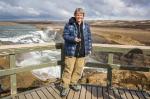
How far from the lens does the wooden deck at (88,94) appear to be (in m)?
4.98

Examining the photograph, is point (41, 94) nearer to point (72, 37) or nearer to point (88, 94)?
point (88, 94)

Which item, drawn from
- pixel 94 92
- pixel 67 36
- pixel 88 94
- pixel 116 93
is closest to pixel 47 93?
pixel 88 94

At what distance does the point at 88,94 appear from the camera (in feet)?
16.8

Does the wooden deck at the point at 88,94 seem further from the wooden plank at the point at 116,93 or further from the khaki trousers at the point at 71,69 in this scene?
the khaki trousers at the point at 71,69

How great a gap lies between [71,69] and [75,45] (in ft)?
1.55

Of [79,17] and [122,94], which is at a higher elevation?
[79,17]

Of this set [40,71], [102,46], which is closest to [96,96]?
[102,46]

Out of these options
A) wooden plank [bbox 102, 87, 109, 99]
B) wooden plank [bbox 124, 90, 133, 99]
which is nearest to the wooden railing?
wooden plank [bbox 102, 87, 109, 99]

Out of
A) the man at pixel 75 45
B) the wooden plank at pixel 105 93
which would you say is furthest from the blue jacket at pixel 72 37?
the wooden plank at pixel 105 93

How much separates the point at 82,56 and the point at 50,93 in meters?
0.90

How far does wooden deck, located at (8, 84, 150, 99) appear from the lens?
498 centimetres

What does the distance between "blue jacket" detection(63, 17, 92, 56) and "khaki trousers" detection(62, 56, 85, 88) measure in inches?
6.2

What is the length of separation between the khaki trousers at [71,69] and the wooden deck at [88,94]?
0.26 metres

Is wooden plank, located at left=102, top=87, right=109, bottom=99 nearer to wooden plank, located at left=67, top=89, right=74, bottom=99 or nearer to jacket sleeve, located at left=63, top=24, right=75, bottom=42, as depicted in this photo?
wooden plank, located at left=67, top=89, right=74, bottom=99
